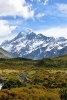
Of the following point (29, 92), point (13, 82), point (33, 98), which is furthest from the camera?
point (13, 82)

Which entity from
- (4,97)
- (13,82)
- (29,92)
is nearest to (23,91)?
(29,92)

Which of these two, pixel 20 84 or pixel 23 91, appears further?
pixel 20 84

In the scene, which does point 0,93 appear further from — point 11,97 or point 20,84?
point 20,84

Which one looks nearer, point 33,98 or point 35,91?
point 33,98

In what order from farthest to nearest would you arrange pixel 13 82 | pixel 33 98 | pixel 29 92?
pixel 13 82 < pixel 29 92 < pixel 33 98

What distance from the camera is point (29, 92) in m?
63.8

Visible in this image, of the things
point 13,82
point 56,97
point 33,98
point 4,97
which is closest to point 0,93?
point 4,97

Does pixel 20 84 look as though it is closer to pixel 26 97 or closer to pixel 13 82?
pixel 13 82

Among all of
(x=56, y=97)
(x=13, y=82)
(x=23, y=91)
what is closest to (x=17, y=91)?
(x=23, y=91)

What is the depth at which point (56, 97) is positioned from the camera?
60.2 metres

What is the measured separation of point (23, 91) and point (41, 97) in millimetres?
5806

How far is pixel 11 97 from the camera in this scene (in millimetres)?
60031

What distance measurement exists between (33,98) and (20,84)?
902 inches

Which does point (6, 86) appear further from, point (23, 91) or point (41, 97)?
point (41, 97)
